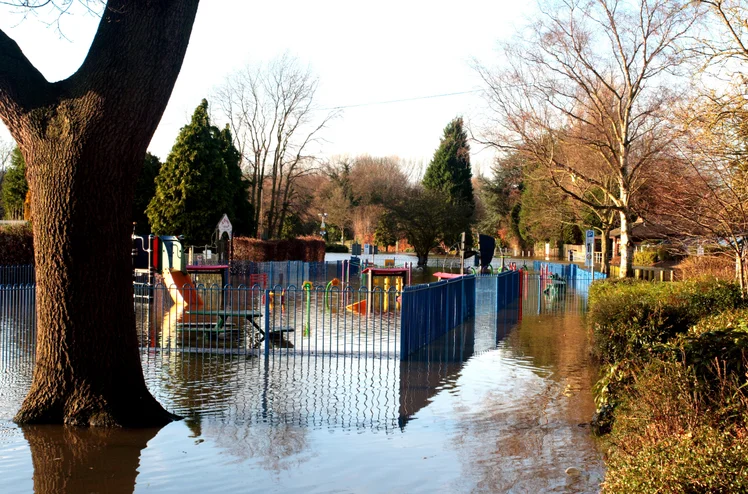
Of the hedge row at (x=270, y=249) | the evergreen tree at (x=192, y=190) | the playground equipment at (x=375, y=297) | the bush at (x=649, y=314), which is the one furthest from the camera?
the evergreen tree at (x=192, y=190)

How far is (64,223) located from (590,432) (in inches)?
230

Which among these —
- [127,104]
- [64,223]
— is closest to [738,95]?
[127,104]

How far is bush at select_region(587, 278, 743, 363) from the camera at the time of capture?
425 inches

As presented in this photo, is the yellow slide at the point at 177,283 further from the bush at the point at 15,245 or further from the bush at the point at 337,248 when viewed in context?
the bush at the point at 337,248

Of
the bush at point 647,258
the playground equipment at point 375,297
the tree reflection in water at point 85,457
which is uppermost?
the bush at point 647,258

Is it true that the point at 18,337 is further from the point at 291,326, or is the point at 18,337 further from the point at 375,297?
the point at 375,297

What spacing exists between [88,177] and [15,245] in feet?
75.1

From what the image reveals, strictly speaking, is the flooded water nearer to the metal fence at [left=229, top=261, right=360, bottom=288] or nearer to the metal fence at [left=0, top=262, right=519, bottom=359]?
the metal fence at [left=0, top=262, right=519, bottom=359]

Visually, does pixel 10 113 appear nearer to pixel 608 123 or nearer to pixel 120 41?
pixel 120 41

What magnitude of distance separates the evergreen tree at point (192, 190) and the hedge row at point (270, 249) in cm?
271

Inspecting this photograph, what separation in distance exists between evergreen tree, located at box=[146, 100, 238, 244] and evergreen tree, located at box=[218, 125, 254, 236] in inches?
113

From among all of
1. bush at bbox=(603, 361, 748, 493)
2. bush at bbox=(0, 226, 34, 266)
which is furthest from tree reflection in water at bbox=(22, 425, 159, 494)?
bush at bbox=(0, 226, 34, 266)

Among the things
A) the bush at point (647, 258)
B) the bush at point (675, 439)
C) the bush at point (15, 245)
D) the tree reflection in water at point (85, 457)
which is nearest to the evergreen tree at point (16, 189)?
the bush at point (15, 245)

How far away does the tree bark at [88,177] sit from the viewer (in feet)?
26.1
